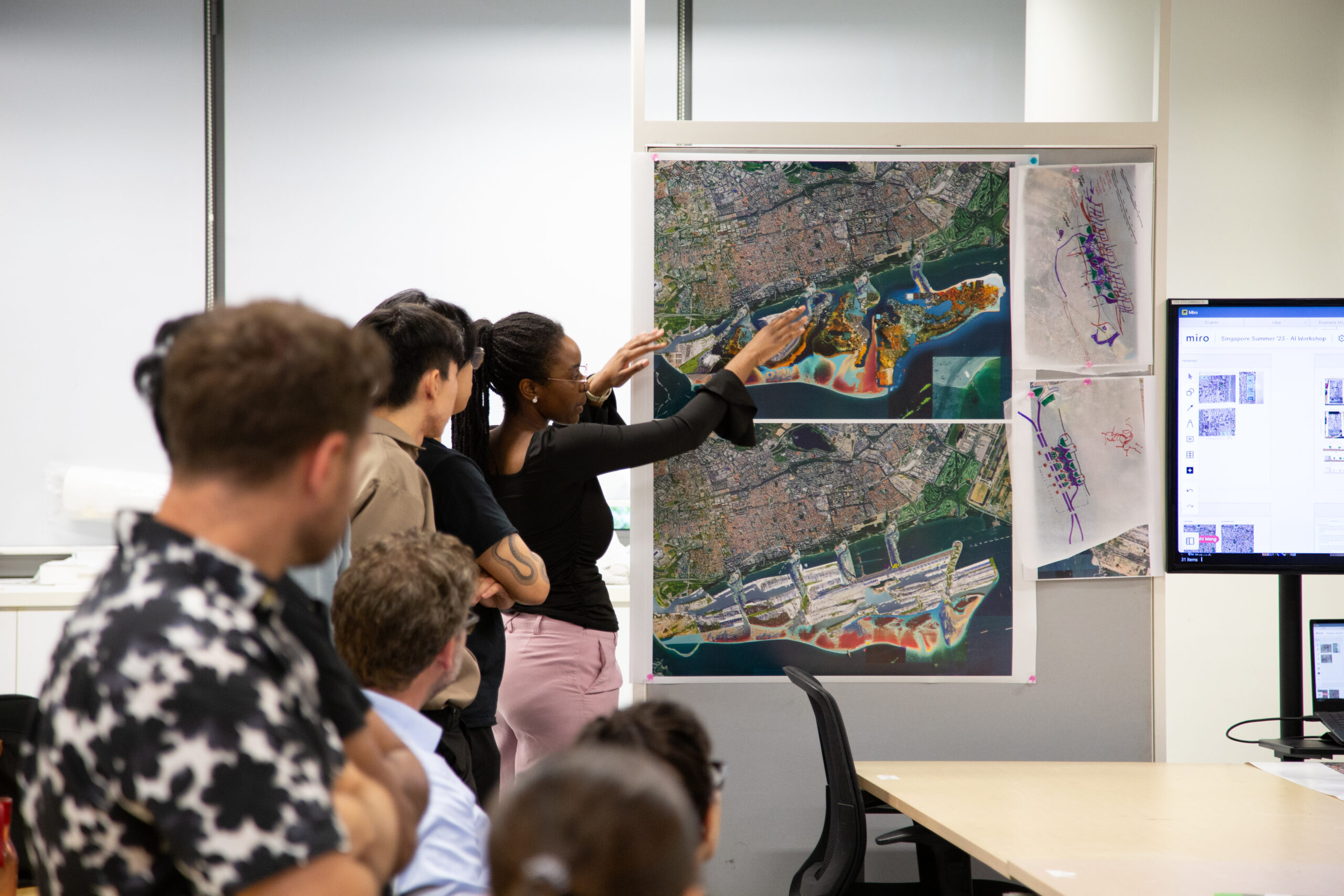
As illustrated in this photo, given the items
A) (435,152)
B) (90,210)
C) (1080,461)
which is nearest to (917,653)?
(1080,461)

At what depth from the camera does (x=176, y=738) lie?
69 centimetres

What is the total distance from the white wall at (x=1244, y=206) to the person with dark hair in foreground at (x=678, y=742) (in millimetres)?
2918

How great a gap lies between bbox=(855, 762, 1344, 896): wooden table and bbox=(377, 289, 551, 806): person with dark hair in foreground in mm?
855

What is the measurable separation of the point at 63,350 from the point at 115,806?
381 centimetres

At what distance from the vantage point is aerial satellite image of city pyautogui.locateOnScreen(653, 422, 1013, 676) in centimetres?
256

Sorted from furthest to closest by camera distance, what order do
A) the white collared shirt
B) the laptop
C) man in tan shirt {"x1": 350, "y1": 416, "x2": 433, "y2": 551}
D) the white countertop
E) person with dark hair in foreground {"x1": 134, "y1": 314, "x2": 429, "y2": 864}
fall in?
the white countertop → the laptop → man in tan shirt {"x1": 350, "y1": 416, "x2": 433, "y2": 551} → the white collared shirt → person with dark hair in foreground {"x1": 134, "y1": 314, "x2": 429, "y2": 864}

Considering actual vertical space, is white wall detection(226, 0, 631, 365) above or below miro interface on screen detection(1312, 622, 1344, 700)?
above

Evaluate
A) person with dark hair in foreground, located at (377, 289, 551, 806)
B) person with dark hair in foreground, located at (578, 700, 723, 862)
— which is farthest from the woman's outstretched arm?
person with dark hair in foreground, located at (578, 700, 723, 862)

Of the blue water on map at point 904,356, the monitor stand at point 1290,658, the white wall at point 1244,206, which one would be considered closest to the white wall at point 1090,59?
the white wall at point 1244,206

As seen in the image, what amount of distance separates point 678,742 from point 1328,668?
2.07 m

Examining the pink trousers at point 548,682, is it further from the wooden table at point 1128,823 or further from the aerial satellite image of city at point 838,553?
the wooden table at point 1128,823

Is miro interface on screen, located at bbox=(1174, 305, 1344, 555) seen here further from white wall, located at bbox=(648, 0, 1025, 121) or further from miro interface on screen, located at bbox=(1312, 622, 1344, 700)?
white wall, located at bbox=(648, 0, 1025, 121)

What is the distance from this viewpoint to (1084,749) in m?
2.57

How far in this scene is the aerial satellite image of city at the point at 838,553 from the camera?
256 centimetres
